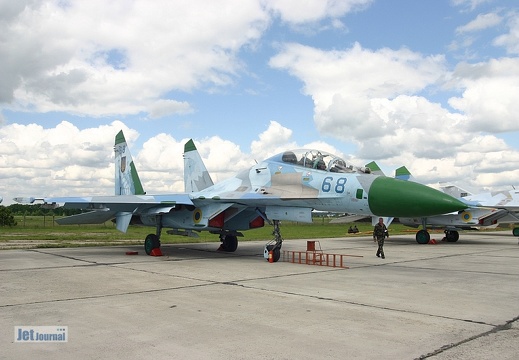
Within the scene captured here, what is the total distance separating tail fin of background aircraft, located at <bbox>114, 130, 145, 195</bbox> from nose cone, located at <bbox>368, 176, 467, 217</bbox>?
400 inches

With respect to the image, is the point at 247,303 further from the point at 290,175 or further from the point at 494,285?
the point at 290,175

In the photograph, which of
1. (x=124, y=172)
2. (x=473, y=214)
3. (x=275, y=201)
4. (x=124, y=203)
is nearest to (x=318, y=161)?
(x=275, y=201)

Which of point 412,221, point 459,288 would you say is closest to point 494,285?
point 459,288

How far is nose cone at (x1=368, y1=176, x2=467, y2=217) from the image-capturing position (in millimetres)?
9164

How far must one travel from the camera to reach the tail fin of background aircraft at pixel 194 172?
58.6ft

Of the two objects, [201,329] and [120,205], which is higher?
[120,205]

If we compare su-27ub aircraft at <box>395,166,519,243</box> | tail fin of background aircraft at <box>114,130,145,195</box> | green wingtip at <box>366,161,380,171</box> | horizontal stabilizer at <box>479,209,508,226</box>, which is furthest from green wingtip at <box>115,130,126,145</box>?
horizontal stabilizer at <box>479,209,508,226</box>

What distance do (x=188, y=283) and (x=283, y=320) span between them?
3.18m

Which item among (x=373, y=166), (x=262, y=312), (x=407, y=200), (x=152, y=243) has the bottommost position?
(x=262, y=312)

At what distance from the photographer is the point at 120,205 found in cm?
1304

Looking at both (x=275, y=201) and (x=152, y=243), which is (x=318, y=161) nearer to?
(x=275, y=201)

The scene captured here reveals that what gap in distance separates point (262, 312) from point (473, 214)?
17.9 meters

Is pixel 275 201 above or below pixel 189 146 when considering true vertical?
below

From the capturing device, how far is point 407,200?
30.3 ft
